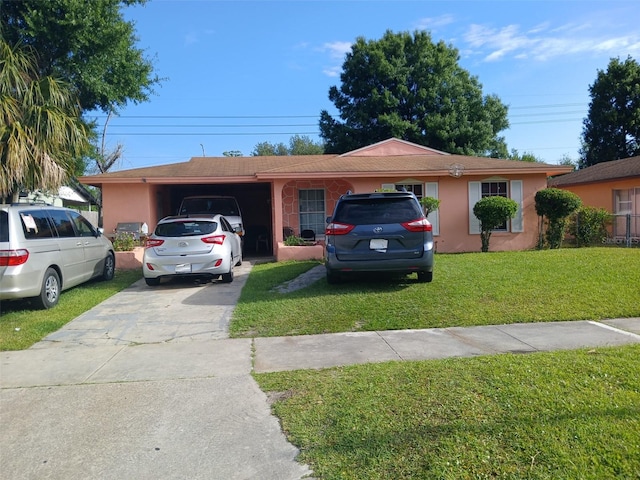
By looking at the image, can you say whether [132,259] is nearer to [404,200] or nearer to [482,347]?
[404,200]

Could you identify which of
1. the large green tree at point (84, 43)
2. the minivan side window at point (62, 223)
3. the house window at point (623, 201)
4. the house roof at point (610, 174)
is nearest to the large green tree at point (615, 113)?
the house roof at point (610, 174)

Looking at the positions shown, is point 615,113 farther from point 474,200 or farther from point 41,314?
point 41,314

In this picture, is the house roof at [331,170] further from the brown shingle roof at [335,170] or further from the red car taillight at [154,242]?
the red car taillight at [154,242]

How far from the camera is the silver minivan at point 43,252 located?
722cm

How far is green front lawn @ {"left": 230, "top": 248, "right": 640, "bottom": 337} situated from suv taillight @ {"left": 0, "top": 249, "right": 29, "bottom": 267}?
338cm

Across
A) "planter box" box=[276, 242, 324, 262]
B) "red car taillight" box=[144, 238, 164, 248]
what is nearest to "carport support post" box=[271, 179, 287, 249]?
"planter box" box=[276, 242, 324, 262]

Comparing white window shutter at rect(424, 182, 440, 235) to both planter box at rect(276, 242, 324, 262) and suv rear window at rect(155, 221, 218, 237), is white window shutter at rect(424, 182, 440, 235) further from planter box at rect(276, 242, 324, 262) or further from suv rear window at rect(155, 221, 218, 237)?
suv rear window at rect(155, 221, 218, 237)

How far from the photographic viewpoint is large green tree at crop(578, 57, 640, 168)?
31719 millimetres

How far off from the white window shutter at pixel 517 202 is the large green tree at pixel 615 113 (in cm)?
2316

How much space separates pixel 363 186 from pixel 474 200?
3.49 meters

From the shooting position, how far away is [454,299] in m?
7.67

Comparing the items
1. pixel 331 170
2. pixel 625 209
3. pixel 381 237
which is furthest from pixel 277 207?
pixel 625 209

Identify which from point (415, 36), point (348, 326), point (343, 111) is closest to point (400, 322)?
point (348, 326)

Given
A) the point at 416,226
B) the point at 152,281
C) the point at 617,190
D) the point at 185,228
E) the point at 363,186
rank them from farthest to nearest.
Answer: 1. the point at 617,190
2. the point at 363,186
3. the point at 152,281
4. the point at 185,228
5. the point at 416,226
